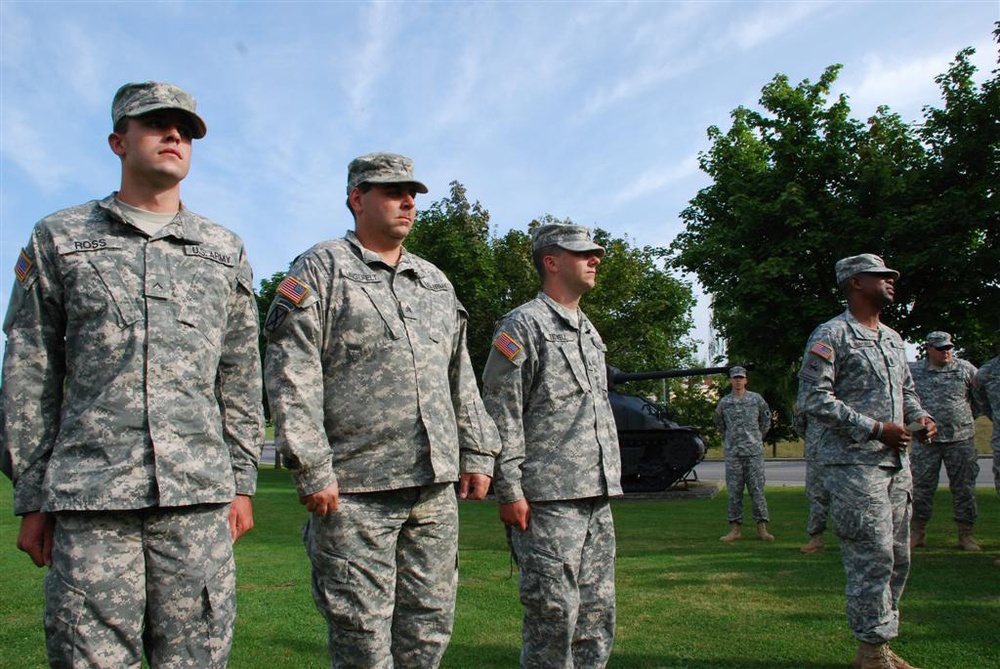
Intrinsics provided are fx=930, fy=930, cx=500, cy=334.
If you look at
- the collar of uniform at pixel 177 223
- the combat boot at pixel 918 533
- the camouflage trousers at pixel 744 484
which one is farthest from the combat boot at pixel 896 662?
the camouflage trousers at pixel 744 484

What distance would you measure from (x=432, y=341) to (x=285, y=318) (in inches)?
23.3

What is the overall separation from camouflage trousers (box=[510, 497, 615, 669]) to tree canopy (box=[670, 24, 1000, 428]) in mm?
16861

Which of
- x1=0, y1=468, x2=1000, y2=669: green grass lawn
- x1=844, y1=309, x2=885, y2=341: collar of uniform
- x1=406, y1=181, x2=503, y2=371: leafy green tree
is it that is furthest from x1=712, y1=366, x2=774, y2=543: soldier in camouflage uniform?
x1=406, y1=181, x2=503, y2=371: leafy green tree

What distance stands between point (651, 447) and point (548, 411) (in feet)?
50.5

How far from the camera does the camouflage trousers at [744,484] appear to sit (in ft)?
35.5

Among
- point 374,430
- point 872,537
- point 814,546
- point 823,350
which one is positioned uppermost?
point 823,350

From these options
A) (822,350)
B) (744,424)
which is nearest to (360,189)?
(822,350)

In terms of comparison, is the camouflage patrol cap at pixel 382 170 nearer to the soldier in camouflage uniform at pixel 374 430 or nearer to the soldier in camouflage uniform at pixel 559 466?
the soldier in camouflage uniform at pixel 374 430

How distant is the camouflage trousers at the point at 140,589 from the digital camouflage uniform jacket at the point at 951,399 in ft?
28.6

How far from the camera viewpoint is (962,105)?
19594 millimetres

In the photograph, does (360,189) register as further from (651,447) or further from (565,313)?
(651,447)

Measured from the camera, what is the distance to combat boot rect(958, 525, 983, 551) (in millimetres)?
9148

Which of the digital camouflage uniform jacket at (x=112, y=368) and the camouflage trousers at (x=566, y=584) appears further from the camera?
the camouflage trousers at (x=566, y=584)

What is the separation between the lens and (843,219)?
20953 mm
